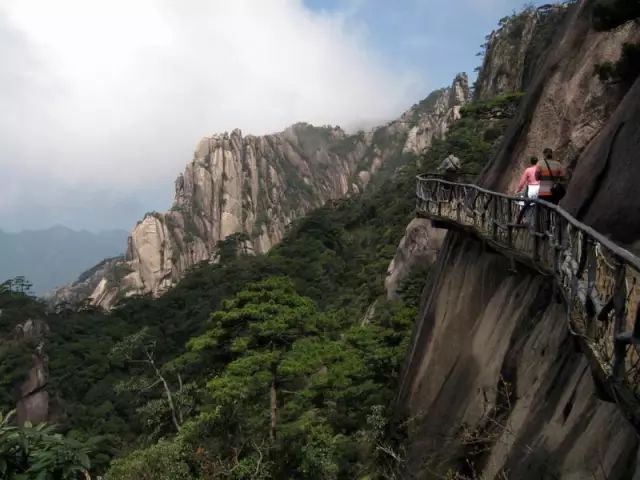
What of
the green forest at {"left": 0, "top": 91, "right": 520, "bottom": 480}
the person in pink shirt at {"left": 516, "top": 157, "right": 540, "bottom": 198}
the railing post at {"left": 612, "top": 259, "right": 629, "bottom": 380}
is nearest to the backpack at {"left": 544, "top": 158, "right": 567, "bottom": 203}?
the person in pink shirt at {"left": 516, "top": 157, "right": 540, "bottom": 198}

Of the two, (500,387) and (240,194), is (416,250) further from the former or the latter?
(240,194)

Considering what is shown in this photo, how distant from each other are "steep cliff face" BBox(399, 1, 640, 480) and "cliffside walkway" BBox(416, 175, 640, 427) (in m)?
0.42

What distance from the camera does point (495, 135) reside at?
40.1 metres

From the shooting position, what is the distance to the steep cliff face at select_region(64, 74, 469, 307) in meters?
79.4

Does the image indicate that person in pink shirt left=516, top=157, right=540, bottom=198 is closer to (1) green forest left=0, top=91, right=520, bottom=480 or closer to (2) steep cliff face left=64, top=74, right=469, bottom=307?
(1) green forest left=0, top=91, right=520, bottom=480

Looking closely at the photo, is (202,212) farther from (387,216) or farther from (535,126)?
(535,126)

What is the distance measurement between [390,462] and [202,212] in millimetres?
79223

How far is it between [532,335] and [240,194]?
283ft

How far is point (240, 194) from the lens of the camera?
91250 mm

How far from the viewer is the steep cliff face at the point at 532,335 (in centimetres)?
531

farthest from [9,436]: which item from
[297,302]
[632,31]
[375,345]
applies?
[375,345]

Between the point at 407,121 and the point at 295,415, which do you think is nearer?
the point at 295,415

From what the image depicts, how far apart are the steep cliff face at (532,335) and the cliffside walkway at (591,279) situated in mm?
422

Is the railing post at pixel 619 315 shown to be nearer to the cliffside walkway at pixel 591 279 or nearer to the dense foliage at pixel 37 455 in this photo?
the cliffside walkway at pixel 591 279
